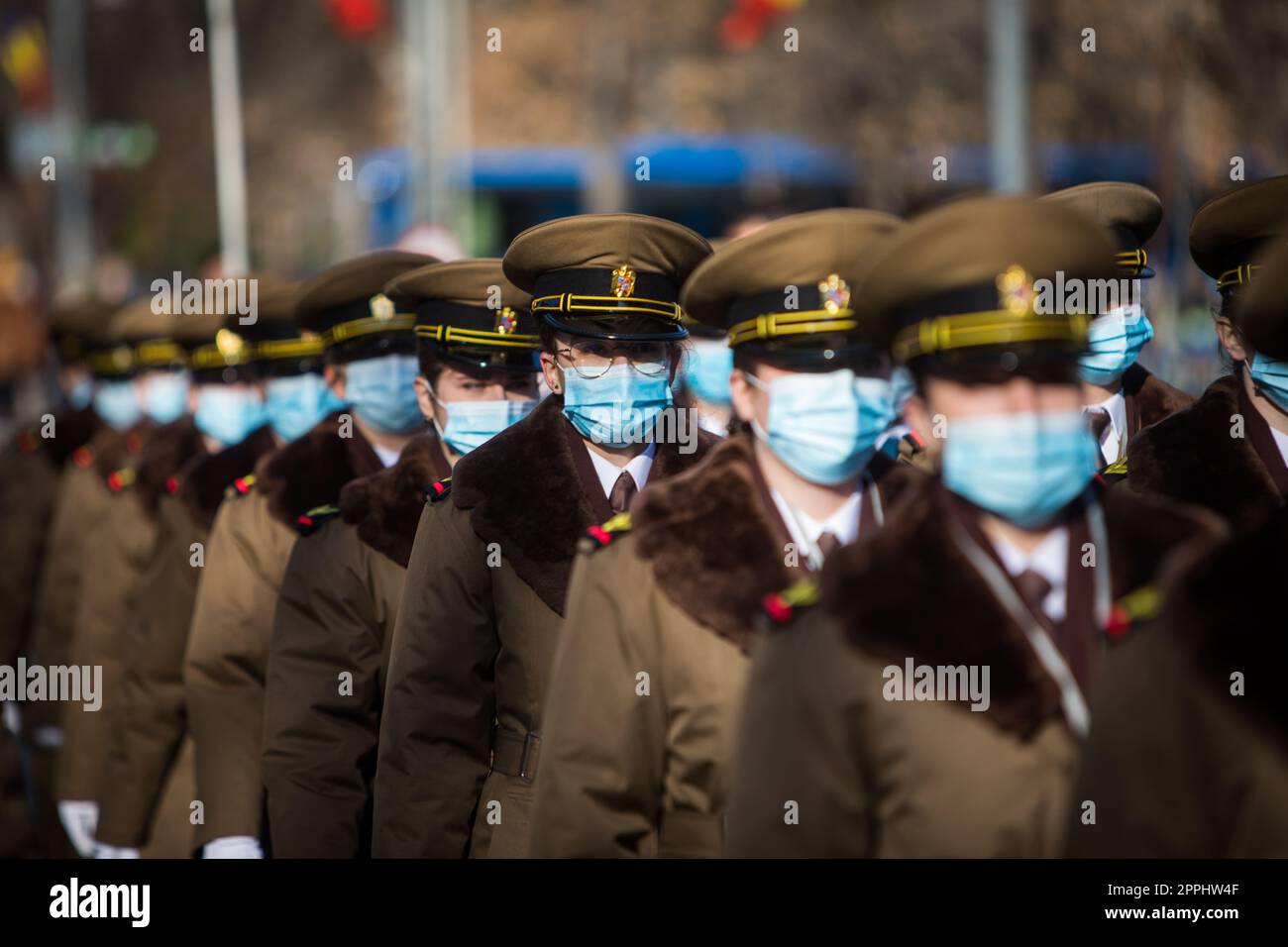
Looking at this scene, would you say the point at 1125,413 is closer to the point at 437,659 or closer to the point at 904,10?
the point at 437,659

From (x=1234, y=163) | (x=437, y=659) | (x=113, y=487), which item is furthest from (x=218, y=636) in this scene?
(x=1234, y=163)

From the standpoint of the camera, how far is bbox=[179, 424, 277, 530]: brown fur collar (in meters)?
6.15

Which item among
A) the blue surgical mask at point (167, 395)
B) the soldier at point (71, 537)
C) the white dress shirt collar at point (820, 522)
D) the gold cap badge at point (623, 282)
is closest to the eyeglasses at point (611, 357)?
the gold cap badge at point (623, 282)

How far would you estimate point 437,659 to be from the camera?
13.5ft

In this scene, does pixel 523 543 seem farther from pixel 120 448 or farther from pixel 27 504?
pixel 27 504

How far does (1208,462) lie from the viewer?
13.1ft

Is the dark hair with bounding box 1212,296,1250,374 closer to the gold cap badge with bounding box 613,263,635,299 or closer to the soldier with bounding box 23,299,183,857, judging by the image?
the gold cap badge with bounding box 613,263,635,299

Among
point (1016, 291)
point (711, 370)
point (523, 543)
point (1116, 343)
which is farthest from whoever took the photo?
point (711, 370)

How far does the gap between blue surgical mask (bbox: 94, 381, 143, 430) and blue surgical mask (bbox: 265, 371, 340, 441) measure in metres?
2.83

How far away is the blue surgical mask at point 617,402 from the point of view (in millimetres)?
4117

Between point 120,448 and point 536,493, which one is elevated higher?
point 120,448

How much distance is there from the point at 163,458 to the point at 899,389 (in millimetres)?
4343

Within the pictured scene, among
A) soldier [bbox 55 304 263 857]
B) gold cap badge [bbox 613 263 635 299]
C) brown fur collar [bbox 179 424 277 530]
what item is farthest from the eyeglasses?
soldier [bbox 55 304 263 857]

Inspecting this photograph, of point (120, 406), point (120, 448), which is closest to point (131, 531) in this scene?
point (120, 448)
